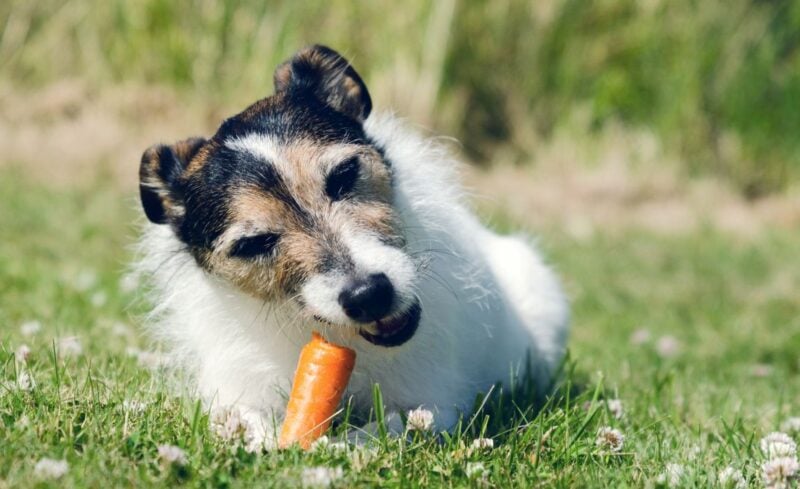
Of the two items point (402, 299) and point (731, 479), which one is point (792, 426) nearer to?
point (731, 479)

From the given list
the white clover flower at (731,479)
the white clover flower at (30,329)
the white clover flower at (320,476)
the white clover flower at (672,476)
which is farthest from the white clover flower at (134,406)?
the white clover flower at (731,479)

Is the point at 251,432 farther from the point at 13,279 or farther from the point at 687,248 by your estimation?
the point at 687,248

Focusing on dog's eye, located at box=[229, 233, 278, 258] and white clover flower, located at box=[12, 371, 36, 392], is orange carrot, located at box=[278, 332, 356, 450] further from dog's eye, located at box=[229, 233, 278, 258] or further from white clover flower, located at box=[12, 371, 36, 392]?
white clover flower, located at box=[12, 371, 36, 392]

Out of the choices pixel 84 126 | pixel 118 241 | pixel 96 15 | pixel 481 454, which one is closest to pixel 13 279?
pixel 118 241

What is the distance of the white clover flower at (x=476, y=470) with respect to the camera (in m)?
3.00

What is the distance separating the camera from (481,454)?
3.26 metres

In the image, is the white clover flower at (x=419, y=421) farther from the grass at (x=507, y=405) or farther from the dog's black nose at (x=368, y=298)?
the dog's black nose at (x=368, y=298)

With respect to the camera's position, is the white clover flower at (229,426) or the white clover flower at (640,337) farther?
the white clover flower at (640,337)

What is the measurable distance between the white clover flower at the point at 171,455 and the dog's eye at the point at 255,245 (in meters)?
0.95

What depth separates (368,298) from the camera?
3.25 metres

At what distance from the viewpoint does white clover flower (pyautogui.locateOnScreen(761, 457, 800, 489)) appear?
10.00ft

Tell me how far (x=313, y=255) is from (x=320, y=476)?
0.93 meters

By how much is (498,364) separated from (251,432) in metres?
1.69

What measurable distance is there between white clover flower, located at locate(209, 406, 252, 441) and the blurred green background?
8.54m
